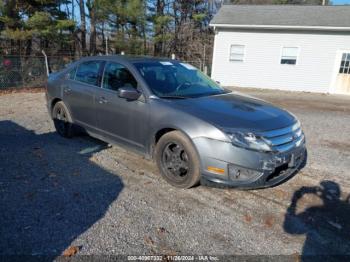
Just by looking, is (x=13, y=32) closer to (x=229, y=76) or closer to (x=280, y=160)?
(x=229, y=76)

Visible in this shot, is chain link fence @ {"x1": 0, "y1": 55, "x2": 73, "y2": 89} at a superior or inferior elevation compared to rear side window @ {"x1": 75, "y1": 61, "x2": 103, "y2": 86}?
inferior

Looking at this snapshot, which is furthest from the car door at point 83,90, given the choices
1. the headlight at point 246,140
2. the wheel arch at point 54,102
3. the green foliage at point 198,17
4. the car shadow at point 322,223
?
the green foliage at point 198,17

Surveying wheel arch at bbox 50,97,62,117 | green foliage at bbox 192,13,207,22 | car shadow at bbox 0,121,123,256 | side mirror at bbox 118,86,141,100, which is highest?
green foliage at bbox 192,13,207,22

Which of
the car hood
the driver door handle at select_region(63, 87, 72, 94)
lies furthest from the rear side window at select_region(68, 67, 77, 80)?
the car hood

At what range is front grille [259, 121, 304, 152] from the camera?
3.35 m

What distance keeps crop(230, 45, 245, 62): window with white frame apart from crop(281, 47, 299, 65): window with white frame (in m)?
2.17

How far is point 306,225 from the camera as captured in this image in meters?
3.10

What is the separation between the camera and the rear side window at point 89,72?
489cm

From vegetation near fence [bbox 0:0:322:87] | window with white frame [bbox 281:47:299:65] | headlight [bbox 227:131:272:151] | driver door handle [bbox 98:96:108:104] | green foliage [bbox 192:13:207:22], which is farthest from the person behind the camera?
green foliage [bbox 192:13:207:22]

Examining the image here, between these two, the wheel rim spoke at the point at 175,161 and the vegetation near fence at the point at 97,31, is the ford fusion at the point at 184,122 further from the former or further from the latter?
the vegetation near fence at the point at 97,31

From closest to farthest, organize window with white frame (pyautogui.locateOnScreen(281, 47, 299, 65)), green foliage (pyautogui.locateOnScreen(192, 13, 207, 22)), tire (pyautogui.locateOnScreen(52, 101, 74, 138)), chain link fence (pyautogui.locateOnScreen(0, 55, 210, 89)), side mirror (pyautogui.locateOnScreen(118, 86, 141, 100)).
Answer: side mirror (pyautogui.locateOnScreen(118, 86, 141, 100)) < tire (pyautogui.locateOnScreen(52, 101, 74, 138)) < chain link fence (pyautogui.locateOnScreen(0, 55, 210, 89)) < window with white frame (pyautogui.locateOnScreen(281, 47, 299, 65)) < green foliage (pyautogui.locateOnScreen(192, 13, 207, 22))

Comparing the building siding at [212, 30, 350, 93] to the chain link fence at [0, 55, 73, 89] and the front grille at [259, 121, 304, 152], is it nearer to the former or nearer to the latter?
the chain link fence at [0, 55, 73, 89]

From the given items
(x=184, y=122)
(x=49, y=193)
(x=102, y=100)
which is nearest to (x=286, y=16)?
(x=102, y=100)

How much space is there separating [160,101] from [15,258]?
92.5 inches
